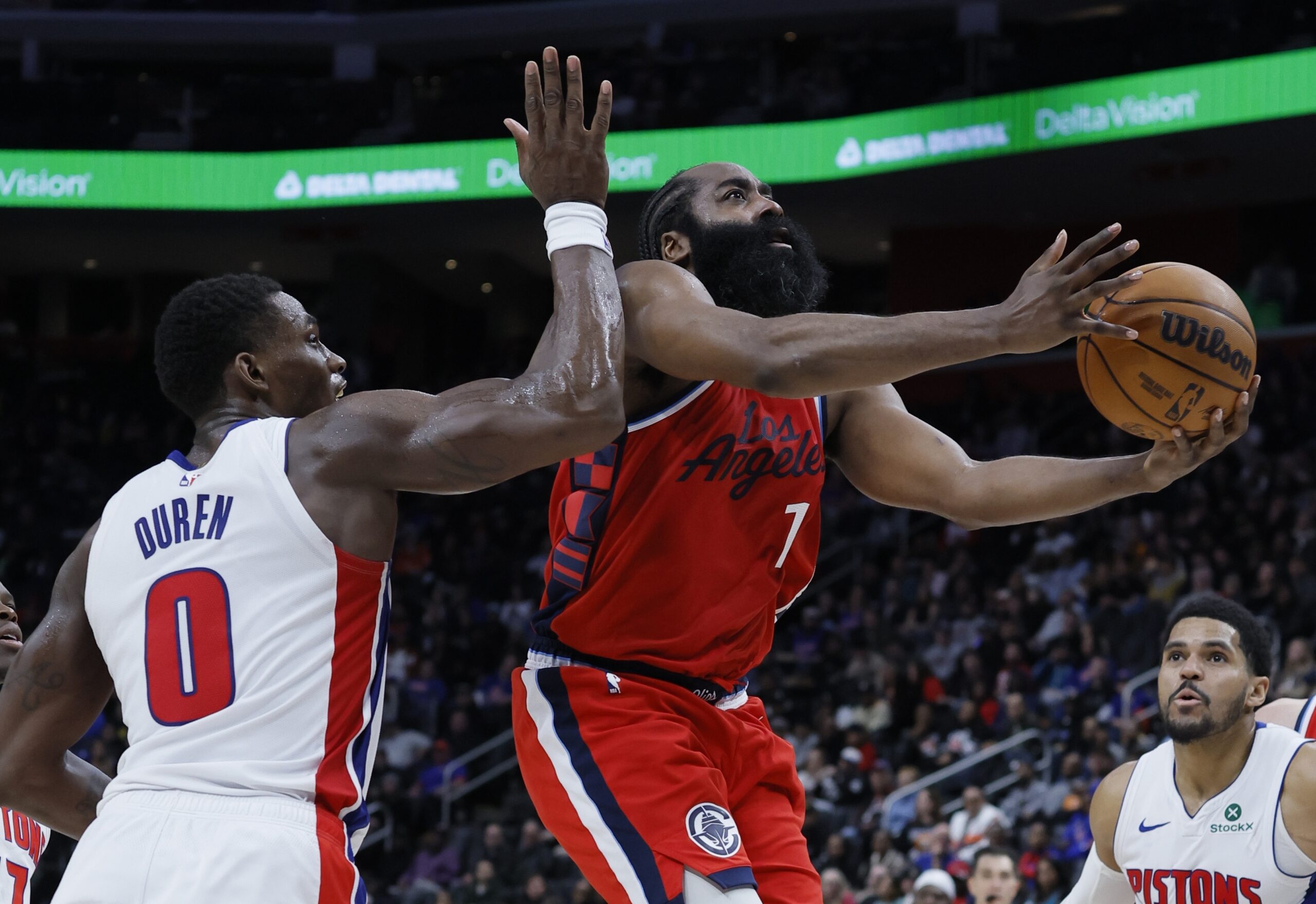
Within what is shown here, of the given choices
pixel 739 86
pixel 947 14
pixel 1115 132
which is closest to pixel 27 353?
pixel 739 86

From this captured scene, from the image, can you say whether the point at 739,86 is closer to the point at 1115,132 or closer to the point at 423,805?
the point at 1115,132

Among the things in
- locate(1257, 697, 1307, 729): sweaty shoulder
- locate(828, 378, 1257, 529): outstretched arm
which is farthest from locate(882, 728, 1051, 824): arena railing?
locate(828, 378, 1257, 529): outstretched arm

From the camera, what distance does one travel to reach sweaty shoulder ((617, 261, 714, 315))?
3.51 m

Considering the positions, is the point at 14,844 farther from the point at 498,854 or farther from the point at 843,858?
the point at 498,854

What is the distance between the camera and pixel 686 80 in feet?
66.2

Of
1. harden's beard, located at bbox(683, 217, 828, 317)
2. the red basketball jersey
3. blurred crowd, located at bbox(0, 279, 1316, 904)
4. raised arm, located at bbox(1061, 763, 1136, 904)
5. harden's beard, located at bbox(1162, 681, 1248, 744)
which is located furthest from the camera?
blurred crowd, located at bbox(0, 279, 1316, 904)

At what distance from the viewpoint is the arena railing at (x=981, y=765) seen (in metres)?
11.9

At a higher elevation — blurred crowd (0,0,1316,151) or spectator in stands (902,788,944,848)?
blurred crowd (0,0,1316,151)

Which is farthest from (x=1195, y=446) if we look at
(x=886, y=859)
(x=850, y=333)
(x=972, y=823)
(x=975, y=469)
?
(x=886, y=859)

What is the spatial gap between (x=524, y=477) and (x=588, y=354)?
17.3 meters

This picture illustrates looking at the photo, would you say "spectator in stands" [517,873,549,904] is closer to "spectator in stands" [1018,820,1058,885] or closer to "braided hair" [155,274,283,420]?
"spectator in stands" [1018,820,1058,885]

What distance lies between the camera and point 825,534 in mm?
18453

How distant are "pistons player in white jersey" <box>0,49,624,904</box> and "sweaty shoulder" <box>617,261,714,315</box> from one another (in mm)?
297

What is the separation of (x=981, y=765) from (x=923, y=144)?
789 cm
